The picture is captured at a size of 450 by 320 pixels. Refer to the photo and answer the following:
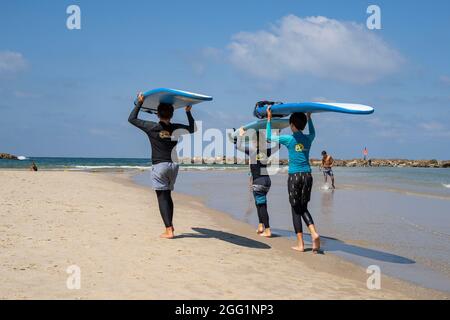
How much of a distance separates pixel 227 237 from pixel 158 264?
7.84ft

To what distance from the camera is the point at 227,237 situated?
750 cm

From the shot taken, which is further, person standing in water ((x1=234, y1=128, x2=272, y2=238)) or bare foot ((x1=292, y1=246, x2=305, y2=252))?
person standing in water ((x1=234, y1=128, x2=272, y2=238))

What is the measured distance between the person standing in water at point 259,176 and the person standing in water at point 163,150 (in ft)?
4.77

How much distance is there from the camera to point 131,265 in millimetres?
5137

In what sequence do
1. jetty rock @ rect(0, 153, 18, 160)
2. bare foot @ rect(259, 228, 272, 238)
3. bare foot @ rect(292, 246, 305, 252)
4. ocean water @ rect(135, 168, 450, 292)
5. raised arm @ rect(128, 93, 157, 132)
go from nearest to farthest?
ocean water @ rect(135, 168, 450, 292) → bare foot @ rect(292, 246, 305, 252) → raised arm @ rect(128, 93, 157, 132) → bare foot @ rect(259, 228, 272, 238) → jetty rock @ rect(0, 153, 18, 160)

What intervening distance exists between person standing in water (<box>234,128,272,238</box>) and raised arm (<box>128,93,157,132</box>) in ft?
5.66

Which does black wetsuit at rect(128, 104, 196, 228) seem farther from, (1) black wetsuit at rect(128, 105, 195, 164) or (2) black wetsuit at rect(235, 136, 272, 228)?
(2) black wetsuit at rect(235, 136, 272, 228)

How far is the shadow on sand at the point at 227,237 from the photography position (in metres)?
6.94

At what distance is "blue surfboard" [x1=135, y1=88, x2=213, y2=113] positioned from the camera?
276 inches

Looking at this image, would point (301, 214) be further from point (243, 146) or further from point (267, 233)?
point (243, 146)

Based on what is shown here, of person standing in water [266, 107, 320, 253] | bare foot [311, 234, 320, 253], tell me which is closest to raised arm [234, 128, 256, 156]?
person standing in water [266, 107, 320, 253]

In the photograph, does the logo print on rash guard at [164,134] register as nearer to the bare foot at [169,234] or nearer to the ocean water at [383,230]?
the bare foot at [169,234]

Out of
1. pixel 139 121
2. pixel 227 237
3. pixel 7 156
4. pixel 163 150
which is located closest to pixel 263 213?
pixel 227 237
